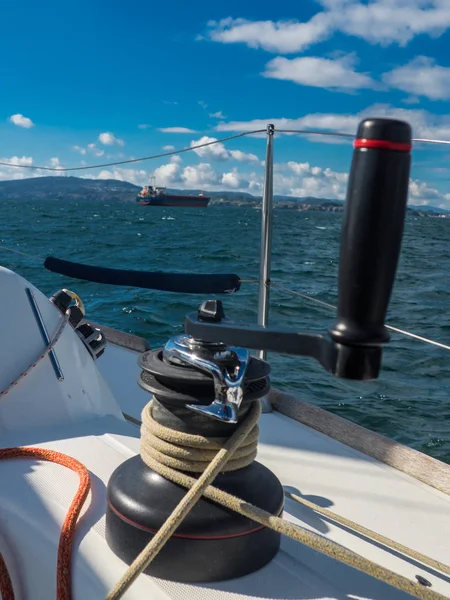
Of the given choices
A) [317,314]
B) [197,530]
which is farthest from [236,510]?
[317,314]

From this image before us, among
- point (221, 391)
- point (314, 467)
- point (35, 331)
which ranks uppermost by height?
point (221, 391)

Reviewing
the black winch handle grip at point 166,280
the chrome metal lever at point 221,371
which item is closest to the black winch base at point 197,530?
the chrome metal lever at point 221,371

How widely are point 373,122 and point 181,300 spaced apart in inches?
285

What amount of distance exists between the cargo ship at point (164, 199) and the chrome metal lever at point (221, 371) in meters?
54.7

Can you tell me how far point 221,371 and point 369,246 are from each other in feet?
0.94

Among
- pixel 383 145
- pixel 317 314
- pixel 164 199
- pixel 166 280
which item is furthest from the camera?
pixel 164 199

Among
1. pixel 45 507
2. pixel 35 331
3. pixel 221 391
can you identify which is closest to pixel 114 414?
pixel 35 331

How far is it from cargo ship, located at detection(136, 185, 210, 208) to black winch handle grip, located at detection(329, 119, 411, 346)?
5493cm

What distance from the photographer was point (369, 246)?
58cm

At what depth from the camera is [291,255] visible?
15.8 metres

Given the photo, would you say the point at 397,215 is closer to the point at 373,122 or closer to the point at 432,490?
the point at 373,122

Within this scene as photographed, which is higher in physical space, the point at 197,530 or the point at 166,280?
the point at 166,280

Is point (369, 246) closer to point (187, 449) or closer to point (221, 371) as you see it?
point (221, 371)

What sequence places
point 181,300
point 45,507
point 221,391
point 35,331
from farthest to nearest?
point 181,300
point 35,331
point 45,507
point 221,391
